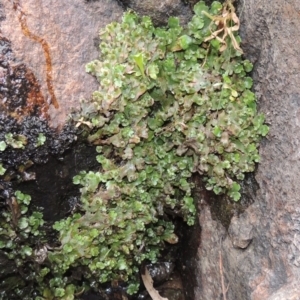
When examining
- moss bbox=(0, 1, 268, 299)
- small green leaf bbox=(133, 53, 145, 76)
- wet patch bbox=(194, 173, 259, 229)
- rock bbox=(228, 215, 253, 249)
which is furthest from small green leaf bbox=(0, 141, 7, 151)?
rock bbox=(228, 215, 253, 249)

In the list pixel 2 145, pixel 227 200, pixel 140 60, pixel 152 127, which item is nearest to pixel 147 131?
pixel 152 127

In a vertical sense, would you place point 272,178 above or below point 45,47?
below

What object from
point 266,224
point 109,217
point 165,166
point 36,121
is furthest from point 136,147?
point 266,224

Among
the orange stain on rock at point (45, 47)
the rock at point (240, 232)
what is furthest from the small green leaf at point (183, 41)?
the rock at point (240, 232)

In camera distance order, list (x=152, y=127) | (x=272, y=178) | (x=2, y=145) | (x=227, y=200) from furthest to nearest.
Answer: (x=227, y=200), (x=152, y=127), (x=272, y=178), (x=2, y=145)

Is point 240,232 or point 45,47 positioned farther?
point 240,232

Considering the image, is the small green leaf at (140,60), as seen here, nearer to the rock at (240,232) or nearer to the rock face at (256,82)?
the rock face at (256,82)

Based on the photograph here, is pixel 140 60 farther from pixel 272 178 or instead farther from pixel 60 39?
pixel 272 178
